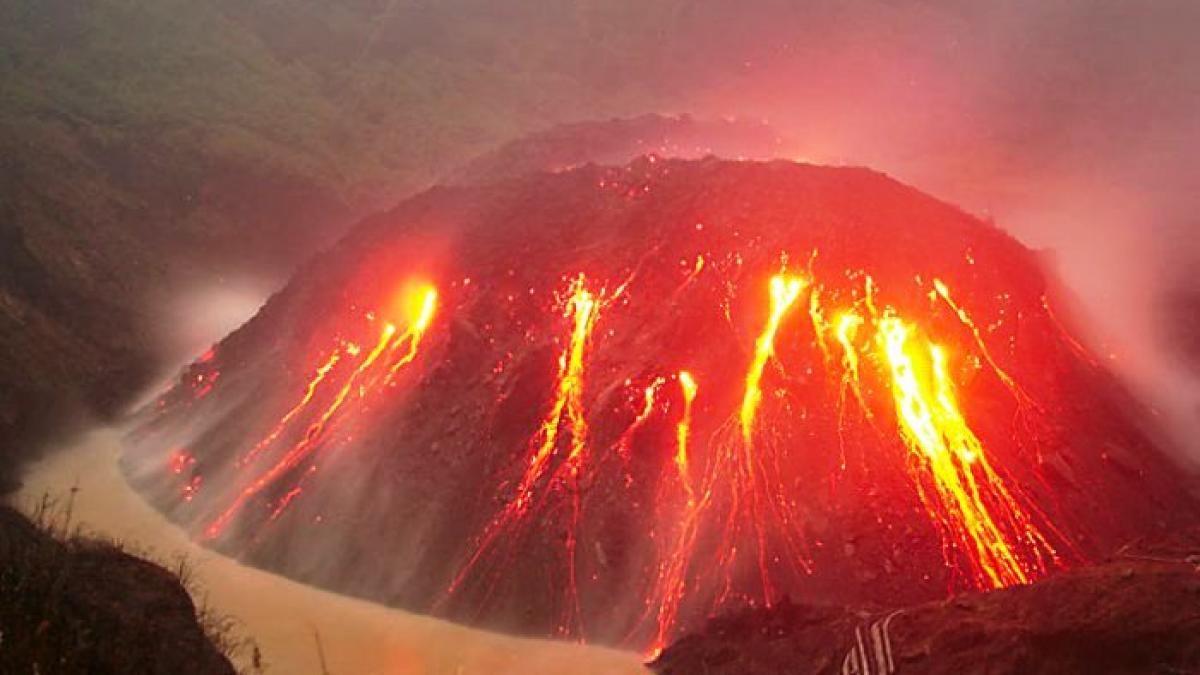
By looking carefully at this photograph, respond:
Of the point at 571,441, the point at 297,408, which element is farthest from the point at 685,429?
the point at 297,408

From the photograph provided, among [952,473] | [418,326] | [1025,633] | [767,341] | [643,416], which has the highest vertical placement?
[418,326]

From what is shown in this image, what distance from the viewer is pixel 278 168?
78.4m

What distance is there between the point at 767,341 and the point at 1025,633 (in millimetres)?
16048

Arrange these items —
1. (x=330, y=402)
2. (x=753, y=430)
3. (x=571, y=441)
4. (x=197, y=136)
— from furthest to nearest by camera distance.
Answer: (x=197, y=136), (x=330, y=402), (x=571, y=441), (x=753, y=430)

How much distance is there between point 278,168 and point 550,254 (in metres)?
47.1

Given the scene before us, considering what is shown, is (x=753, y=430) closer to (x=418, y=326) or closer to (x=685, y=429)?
(x=685, y=429)

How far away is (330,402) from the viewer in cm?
3959

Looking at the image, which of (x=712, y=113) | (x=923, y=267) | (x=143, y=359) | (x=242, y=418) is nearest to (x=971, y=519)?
(x=923, y=267)

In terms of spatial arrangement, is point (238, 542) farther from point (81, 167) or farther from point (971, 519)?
point (81, 167)

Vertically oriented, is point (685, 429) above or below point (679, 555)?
above

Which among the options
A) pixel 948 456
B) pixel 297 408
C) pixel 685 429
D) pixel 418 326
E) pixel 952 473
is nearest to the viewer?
pixel 952 473

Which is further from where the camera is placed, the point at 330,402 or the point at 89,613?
the point at 330,402

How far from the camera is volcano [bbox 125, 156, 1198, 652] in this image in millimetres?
29109

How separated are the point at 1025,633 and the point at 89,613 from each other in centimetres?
1756
